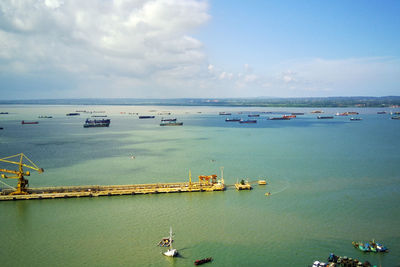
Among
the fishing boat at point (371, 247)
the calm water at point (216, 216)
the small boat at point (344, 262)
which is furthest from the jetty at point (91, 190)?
the small boat at point (344, 262)

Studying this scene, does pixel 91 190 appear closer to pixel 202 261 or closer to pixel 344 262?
pixel 202 261

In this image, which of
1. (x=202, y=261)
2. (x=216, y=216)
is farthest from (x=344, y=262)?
(x=216, y=216)

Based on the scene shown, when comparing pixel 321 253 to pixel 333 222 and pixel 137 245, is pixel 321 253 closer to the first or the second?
pixel 333 222

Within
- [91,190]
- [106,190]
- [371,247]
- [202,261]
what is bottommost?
[202,261]

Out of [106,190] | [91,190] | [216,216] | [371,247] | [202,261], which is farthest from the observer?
[106,190]

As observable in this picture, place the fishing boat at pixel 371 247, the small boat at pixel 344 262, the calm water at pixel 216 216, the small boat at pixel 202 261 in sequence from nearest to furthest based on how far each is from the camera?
the small boat at pixel 344 262, the small boat at pixel 202 261, the fishing boat at pixel 371 247, the calm water at pixel 216 216

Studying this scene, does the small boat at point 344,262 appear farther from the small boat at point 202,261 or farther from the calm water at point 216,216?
the small boat at point 202,261

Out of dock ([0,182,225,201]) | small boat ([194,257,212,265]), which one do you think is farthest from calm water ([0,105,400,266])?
dock ([0,182,225,201])

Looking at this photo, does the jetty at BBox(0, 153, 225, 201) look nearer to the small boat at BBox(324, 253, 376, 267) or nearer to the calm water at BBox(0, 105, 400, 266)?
the calm water at BBox(0, 105, 400, 266)

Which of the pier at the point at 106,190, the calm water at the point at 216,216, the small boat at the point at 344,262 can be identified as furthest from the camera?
the pier at the point at 106,190

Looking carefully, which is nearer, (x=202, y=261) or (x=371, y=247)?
(x=202, y=261)
